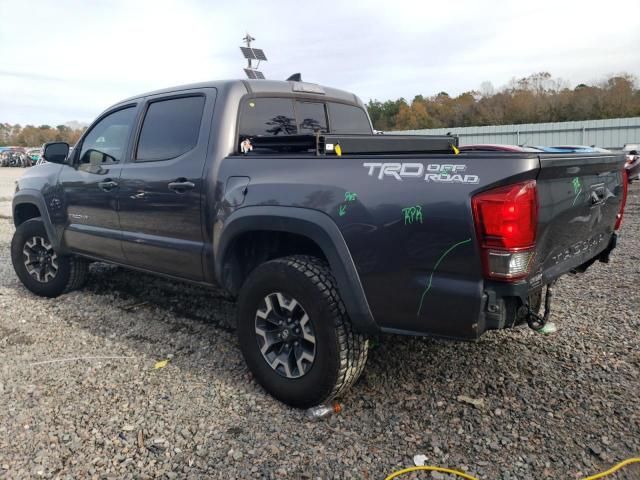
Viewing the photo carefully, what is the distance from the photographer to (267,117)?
3633 mm

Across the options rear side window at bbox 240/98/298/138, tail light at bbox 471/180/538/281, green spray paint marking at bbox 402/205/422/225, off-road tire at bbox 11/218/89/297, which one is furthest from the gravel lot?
rear side window at bbox 240/98/298/138

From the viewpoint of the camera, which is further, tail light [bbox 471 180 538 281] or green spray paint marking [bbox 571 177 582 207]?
green spray paint marking [bbox 571 177 582 207]

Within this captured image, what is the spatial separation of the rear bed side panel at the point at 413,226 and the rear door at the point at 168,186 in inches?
39.7

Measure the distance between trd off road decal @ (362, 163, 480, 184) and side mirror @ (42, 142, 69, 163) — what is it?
11.1ft

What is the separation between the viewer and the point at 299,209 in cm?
274

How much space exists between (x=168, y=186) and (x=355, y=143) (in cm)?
139

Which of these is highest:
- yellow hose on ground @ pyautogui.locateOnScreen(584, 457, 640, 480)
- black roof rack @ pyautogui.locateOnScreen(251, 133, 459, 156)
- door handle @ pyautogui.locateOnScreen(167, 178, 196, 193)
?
black roof rack @ pyautogui.locateOnScreen(251, 133, 459, 156)

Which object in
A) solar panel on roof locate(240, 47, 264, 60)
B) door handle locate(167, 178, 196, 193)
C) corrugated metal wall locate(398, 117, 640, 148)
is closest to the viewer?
door handle locate(167, 178, 196, 193)

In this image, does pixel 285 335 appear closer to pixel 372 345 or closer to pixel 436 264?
pixel 372 345

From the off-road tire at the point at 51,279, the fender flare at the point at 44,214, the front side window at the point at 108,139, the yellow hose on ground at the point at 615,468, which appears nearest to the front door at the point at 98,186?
the front side window at the point at 108,139

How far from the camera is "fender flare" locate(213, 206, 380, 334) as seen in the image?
8.39 feet

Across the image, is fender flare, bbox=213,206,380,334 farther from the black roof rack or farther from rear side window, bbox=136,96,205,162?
rear side window, bbox=136,96,205,162

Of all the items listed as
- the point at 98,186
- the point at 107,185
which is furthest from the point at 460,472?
the point at 98,186

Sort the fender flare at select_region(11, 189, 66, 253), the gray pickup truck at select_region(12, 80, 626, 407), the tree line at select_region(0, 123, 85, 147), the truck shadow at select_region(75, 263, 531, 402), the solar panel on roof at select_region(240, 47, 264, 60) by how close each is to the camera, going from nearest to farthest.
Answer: the gray pickup truck at select_region(12, 80, 626, 407)
the truck shadow at select_region(75, 263, 531, 402)
the fender flare at select_region(11, 189, 66, 253)
the solar panel on roof at select_region(240, 47, 264, 60)
the tree line at select_region(0, 123, 85, 147)
